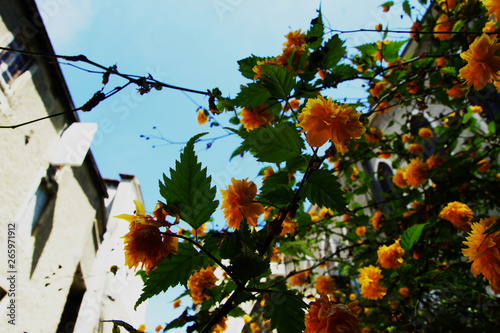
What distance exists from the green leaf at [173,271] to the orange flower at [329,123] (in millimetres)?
463

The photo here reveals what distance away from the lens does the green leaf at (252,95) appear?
126 centimetres

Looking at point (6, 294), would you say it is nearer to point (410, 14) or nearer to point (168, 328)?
point (168, 328)

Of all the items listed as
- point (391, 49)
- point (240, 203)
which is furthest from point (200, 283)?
point (391, 49)

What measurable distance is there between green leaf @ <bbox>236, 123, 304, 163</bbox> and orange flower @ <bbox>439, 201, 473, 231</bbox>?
4.50 ft

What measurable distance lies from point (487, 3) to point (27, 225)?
309 inches

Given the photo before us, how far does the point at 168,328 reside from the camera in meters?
1.17

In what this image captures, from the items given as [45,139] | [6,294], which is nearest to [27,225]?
[6,294]

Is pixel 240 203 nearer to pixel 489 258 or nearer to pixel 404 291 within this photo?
pixel 489 258

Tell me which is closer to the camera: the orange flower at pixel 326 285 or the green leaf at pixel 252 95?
the green leaf at pixel 252 95

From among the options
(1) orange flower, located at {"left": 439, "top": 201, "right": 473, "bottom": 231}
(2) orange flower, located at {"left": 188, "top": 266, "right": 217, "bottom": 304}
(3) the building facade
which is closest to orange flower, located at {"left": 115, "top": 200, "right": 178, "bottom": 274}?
(2) orange flower, located at {"left": 188, "top": 266, "right": 217, "bottom": 304}

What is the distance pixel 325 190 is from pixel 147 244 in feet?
1.70

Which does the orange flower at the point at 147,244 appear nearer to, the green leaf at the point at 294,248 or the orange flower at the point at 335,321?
the orange flower at the point at 335,321

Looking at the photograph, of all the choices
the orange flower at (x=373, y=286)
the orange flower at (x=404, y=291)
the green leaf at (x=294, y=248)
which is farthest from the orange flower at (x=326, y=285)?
the orange flower at (x=373, y=286)

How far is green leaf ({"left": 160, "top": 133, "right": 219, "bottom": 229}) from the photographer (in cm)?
75
